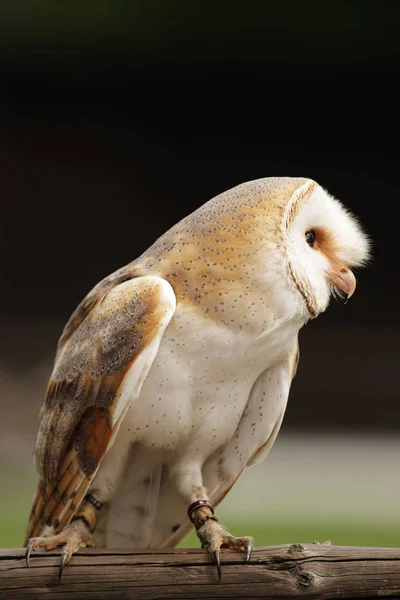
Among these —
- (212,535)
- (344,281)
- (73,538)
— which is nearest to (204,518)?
(212,535)

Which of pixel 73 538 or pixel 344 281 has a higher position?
pixel 344 281

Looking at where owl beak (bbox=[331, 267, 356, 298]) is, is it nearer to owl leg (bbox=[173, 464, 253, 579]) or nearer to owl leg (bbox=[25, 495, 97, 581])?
owl leg (bbox=[173, 464, 253, 579])

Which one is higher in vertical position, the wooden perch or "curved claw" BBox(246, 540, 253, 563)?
"curved claw" BBox(246, 540, 253, 563)

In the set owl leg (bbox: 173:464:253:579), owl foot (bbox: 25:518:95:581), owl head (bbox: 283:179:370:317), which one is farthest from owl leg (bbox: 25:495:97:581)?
owl head (bbox: 283:179:370:317)

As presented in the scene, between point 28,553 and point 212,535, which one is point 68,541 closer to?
point 28,553

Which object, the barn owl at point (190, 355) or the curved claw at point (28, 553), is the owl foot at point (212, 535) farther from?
the curved claw at point (28, 553)

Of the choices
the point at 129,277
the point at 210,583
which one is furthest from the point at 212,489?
the point at 129,277

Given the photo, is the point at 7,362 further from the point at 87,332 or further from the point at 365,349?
the point at 87,332
